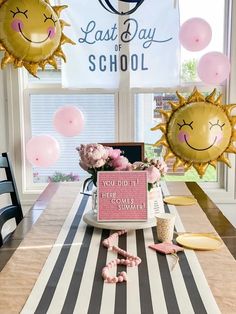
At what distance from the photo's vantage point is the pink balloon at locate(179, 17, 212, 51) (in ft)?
9.30

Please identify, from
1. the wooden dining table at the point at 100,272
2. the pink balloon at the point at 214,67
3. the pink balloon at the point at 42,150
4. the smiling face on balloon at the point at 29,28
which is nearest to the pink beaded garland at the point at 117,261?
the wooden dining table at the point at 100,272

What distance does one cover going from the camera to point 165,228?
1.45 m

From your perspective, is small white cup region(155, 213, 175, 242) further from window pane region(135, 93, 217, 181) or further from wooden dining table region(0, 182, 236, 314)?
window pane region(135, 93, 217, 181)

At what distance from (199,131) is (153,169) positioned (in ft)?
2.20

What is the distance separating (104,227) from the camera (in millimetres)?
1577

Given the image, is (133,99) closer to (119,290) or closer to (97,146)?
(97,146)

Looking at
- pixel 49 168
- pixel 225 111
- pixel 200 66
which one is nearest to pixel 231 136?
pixel 225 111

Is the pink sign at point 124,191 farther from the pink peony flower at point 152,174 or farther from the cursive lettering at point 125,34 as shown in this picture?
the cursive lettering at point 125,34

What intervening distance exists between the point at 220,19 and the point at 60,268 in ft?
8.25

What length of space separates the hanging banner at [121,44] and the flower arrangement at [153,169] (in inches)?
61.9

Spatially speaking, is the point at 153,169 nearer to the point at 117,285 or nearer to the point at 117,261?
the point at 117,261

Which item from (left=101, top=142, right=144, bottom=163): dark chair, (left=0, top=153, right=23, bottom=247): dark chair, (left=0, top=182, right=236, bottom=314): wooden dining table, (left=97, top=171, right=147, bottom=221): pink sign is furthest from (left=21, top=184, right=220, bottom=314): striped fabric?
(left=101, top=142, right=144, bottom=163): dark chair

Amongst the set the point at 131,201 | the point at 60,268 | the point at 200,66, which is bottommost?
the point at 60,268

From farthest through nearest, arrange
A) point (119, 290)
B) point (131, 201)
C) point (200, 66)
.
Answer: point (200, 66), point (131, 201), point (119, 290)
